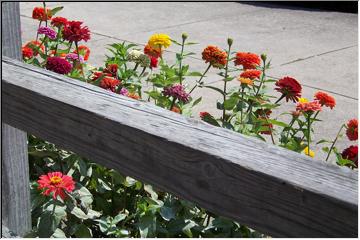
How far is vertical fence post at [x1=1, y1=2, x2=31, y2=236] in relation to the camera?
89.0 inches

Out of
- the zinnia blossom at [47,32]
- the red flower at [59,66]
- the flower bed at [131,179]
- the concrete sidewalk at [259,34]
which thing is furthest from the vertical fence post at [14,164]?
the concrete sidewalk at [259,34]

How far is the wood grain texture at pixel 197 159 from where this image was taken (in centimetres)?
Answer: 121

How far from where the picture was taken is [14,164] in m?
2.30

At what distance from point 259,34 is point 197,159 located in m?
5.76

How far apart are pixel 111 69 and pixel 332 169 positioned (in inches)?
69.8

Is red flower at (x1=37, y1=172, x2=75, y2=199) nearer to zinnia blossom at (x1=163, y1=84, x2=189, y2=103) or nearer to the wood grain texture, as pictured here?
the wood grain texture

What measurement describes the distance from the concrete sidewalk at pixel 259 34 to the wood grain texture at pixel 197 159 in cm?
273

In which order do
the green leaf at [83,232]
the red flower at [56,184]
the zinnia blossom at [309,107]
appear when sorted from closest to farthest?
the red flower at [56,184] < the green leaf at [83,232] < the zinnia blossom at [309,107]

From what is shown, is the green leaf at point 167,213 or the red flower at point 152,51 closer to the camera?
the green leaf at point 167,213

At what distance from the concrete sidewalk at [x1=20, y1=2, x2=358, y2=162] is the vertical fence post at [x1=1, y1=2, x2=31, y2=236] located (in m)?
2.25

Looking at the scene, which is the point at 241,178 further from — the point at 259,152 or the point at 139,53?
the point at 139,53

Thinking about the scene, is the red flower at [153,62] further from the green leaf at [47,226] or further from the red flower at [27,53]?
the green leaf at [47,226]

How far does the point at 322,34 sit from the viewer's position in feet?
22.8

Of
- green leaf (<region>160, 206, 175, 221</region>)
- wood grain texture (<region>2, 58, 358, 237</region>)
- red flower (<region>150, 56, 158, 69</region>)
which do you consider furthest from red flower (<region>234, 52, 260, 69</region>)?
wood grain texture (<region>2, 58, 358, 237</region>)
